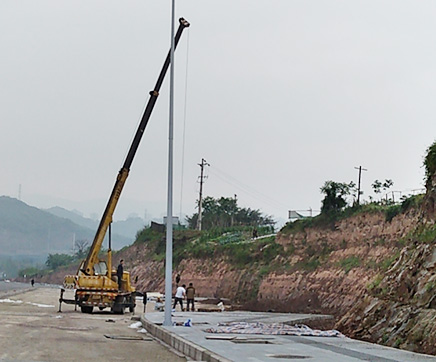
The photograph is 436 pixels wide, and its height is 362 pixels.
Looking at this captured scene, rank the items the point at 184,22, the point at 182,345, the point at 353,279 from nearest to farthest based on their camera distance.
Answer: the point at 182,345, the point at 184,22, the point at 353,279

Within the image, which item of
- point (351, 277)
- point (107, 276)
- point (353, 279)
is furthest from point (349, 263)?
point (107, 276)

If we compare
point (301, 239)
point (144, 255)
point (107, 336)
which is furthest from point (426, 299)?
point (144, 255)

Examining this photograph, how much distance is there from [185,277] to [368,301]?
65635 mm

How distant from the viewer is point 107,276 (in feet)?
134

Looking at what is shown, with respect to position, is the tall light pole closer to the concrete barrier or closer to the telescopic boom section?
the concrete barrier

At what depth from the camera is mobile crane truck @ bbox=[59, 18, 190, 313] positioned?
3972cm

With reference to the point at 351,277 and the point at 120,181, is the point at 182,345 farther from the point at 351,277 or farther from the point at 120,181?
the point at 351,277

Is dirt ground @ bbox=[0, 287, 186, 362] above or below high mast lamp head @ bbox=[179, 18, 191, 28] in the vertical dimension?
below

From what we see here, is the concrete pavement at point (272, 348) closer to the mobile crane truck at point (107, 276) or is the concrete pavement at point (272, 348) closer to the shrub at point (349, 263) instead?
the mobile crane truck at point (107, 276)

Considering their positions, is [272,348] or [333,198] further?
[333,198]

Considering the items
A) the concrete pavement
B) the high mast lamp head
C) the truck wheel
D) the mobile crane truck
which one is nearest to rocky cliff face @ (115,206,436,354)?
the concrete pavement

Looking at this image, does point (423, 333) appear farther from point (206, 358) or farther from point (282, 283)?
point (282, 283)

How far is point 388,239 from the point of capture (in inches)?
2362

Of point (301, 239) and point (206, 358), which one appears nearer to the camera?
point (206, 358)
